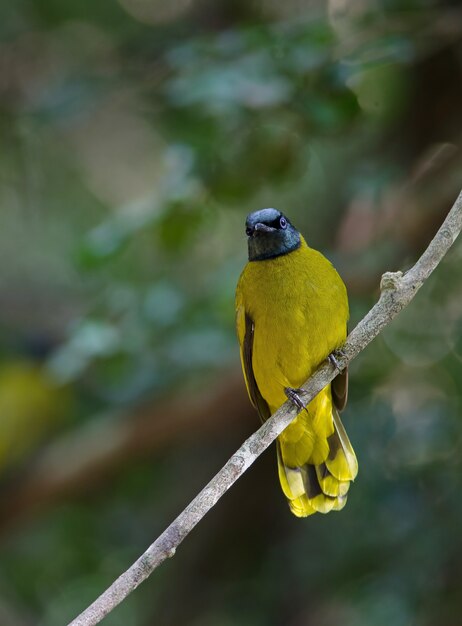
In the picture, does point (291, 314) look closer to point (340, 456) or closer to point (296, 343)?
point (296, 343)

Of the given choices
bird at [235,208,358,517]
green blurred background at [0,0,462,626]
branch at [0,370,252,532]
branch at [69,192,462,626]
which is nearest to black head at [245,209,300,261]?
bird at [235,208,358,517]

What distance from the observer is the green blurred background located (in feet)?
14.2

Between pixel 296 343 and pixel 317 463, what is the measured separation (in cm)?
65

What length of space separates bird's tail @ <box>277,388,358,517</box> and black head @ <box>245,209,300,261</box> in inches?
23.7

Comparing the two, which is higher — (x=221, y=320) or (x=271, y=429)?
(x=271, y=429)

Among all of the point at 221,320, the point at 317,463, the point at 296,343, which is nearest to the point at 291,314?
the point at 296,343

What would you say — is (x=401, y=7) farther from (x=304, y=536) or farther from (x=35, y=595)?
(x=35, y=595)

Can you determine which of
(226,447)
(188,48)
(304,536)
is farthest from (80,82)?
(304,536)

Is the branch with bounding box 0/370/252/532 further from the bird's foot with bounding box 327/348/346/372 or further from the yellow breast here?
the bird's foot with bounding box 327/348/346/372

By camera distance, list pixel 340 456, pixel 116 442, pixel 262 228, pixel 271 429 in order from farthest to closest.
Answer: pixel 116 442
pixel 340 456
pixel 262 228
pixel 271 429

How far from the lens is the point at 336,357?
3604 millimetres

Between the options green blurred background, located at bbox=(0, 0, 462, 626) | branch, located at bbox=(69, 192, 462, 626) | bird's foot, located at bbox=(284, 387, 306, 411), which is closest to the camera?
branch, located at bbox=(69, 192, 462, 626)

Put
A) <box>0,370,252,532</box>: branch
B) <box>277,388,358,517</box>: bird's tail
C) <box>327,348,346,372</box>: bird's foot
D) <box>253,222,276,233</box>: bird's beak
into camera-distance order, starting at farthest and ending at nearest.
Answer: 1. <box>0,370,252,532</box>: branch
2. <box>277,388,358,517</box>: bird's tail
3. <box>253,222,276,233</box>: bird's beak
4. <box>327,348,346,372</box>: bird's foot

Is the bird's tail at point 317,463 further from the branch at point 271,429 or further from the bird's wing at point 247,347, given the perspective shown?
the branch at point 271,429
